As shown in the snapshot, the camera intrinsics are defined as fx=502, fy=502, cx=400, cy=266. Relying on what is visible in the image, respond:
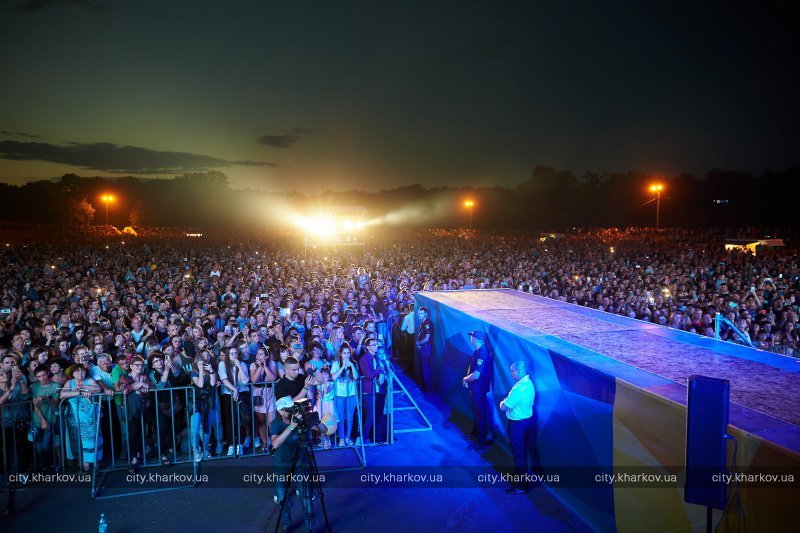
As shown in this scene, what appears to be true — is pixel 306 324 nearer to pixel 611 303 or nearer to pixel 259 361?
pixel 259 361

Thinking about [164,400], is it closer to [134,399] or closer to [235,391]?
[134,399]

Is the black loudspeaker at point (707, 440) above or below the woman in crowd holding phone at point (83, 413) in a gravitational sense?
above

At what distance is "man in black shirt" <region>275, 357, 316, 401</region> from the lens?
5617mm

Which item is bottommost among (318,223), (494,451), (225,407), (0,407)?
(494,451)

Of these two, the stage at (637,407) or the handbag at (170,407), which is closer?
the stage at (637,407)

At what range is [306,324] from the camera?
11.2 metres

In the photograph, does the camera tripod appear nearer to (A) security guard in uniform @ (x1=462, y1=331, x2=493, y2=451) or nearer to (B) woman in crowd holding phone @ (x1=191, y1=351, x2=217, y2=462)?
(B) woman in crowd holding phone @ (x1=191, y1=351, x2=217, y2=462)

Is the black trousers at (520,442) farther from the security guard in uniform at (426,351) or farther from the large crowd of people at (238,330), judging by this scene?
the security guard in uniform at (426,351)

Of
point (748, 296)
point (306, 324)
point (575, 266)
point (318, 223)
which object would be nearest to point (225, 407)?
point (306, 324)

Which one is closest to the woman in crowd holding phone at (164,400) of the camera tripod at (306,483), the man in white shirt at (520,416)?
the camera tripod at (306,483)

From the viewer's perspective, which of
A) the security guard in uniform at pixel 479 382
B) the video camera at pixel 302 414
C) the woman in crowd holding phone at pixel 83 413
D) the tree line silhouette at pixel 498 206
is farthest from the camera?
the tree line silhouette at pixel 498 206

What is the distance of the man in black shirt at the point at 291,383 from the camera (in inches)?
221

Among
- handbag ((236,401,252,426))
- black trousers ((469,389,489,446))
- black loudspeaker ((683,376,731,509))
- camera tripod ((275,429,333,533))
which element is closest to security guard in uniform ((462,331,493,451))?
black trousers ((469,389,489,446))

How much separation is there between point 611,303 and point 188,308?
10696 millimetres
